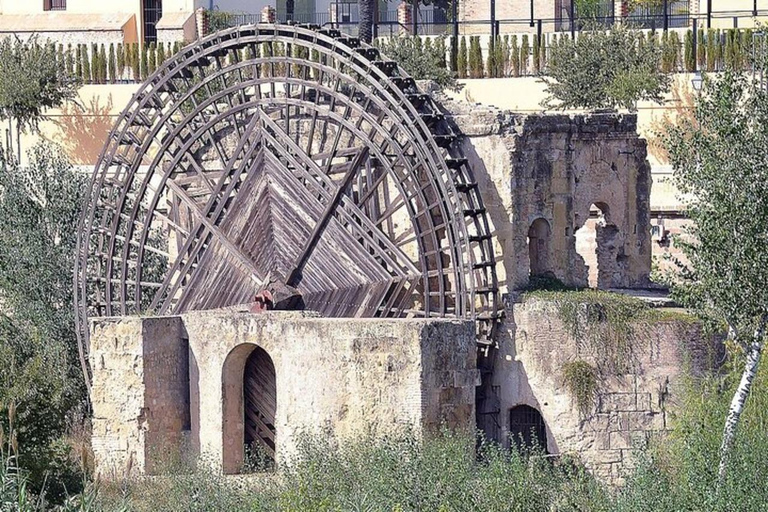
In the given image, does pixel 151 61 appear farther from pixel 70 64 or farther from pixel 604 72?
pixel 604 72

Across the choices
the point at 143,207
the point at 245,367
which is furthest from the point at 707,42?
the point at 245,367

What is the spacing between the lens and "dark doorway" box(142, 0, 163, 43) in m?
44.3

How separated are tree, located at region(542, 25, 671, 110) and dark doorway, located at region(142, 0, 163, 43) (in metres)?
11.1

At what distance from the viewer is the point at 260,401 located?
2362cm

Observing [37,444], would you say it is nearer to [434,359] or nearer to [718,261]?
[434,359]

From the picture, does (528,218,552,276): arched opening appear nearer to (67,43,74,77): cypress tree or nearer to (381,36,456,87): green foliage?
(381,36,456,87): green foliage

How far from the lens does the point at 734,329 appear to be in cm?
1914

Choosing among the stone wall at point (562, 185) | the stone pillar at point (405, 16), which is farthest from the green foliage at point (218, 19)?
the stone wall at point (562, 185)

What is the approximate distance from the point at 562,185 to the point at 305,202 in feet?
10.6

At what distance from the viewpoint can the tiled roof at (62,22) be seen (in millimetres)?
43938

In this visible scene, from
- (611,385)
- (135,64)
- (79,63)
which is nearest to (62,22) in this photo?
(79,63)

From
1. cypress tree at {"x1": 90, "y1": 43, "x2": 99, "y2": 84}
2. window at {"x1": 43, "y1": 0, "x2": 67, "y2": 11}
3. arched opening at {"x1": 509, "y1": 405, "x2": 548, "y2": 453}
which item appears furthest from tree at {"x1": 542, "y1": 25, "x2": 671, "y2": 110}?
window at {"x1": 43, "y1": 0, "x2": 67, "y2": 11}

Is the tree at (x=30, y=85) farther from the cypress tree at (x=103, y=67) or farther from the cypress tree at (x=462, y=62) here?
the cypress tree at (x=462, y=62)

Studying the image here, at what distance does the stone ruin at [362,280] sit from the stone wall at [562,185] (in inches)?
1.0
